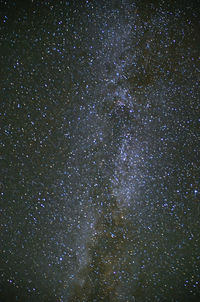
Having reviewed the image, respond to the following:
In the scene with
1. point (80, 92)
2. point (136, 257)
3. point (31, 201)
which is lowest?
point (136, 257)

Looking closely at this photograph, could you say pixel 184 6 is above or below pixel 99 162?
above

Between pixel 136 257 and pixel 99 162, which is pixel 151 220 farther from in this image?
pixel 99 162

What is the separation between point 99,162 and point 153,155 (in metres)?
0.16

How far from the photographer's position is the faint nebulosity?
0.71 meters

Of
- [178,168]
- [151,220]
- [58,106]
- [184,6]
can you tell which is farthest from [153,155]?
[184,6]

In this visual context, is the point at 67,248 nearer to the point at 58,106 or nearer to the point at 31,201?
the point at 31,201

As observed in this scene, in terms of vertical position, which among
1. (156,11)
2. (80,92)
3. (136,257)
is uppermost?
(156,11)

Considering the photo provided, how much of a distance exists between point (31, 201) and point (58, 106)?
0.98 ft

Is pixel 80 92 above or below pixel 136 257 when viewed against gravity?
above

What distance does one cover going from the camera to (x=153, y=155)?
738 mm

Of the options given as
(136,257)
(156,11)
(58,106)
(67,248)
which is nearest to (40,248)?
(67,248)

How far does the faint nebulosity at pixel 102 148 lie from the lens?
714mm

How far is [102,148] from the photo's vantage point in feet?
2.43

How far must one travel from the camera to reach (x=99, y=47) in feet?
2.34
